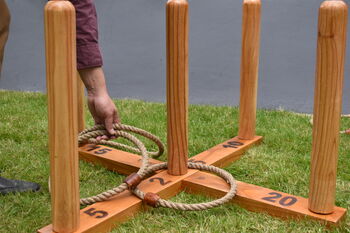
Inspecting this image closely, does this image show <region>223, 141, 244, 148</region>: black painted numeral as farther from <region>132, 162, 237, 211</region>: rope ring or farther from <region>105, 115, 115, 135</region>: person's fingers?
<region>105, 115, 115, 135</region>: person's fingers

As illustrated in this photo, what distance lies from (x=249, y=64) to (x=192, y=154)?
1.55 feet

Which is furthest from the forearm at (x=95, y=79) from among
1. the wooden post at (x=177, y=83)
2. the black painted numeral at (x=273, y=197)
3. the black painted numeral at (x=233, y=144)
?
the black painted numeral at (x=233, y=144)

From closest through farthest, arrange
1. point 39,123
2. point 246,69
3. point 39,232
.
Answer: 1. point 39,232
2. point 246,69
3. point 39,123

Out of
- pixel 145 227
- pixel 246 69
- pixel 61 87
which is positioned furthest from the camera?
pixel 246 69

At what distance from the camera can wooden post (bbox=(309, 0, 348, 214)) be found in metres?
1.27

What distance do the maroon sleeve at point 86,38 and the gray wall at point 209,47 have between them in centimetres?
204

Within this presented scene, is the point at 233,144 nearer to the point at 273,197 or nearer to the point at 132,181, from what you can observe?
the point at 273,197

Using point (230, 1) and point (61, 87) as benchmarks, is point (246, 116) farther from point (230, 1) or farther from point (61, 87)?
point (230, 1)

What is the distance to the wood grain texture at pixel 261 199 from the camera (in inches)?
55.3

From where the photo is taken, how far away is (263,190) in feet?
5.19

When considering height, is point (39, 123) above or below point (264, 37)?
below

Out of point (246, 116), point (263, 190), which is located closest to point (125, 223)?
point (263, 190)

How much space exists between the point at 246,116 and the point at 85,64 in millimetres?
906

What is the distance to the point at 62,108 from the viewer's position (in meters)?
1.17
